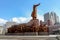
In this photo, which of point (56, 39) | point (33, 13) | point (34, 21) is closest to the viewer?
point (56, 39)

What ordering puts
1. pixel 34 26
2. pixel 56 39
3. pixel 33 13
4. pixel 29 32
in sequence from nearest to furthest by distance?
1. pixel 56 39
2. pixel 29 32
3. pixel 34 26
4. pixel 33 13

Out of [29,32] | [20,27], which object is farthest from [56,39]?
[20,27]

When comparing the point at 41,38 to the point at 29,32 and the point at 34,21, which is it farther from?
the point at 34,21

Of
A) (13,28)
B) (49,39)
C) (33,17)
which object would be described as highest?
(33,17)

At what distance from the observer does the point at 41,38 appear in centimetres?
950

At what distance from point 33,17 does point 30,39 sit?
23.8ft

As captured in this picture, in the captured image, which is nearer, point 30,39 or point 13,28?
point 30,39

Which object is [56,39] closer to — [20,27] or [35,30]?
[35,30]

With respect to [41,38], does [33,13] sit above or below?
above

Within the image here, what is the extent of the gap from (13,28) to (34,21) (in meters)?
2.57

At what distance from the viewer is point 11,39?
9.70m

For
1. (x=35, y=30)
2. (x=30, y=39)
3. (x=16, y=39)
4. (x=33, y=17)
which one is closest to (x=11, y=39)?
(x=16, y=39)

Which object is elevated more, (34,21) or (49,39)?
(34,21)

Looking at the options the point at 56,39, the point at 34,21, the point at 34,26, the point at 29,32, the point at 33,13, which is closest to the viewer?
the point at 56,39
